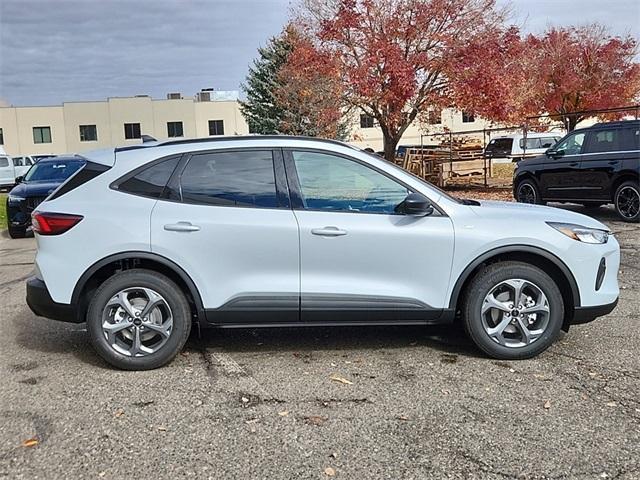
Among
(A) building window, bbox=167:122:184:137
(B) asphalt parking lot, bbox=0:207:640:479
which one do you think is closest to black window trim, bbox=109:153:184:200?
(B) asphalt parking lot, bbox=0:207:640:479

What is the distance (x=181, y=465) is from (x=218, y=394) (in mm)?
931

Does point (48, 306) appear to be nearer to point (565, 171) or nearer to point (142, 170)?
point (142, 170)

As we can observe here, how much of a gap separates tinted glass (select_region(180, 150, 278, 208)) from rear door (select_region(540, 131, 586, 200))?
8.88 m

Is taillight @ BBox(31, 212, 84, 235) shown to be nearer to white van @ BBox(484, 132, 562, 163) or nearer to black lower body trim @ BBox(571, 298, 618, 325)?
black lower body trim @ BBox(571, 298, 618, 325)

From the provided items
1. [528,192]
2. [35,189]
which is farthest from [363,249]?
[35,189]

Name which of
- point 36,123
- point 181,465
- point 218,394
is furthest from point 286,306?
point 36,123

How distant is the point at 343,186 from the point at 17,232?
34.1 feet

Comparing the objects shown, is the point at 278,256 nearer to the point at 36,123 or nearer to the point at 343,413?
the point at 343,413

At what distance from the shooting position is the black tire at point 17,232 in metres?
12.7

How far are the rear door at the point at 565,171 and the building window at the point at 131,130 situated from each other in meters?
48.5

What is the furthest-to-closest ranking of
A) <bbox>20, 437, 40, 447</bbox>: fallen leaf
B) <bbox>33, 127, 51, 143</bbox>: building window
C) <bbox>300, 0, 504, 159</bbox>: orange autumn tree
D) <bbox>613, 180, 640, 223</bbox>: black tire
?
1. <bbox>33, 127, 51, 143</bbox>: building window
2. <bbox>300, 0, 504, 159</bbox>: orange autumn tree
3. <bbox>613, 180, 640, 223</bbox>: black tire
4. <bbox>20, 437, 40, 447</bbox>: fallen leaf

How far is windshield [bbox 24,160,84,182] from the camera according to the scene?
13.4 meters

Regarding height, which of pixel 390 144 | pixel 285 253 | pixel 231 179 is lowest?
pixel 285 253

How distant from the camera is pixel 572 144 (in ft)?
39.2
